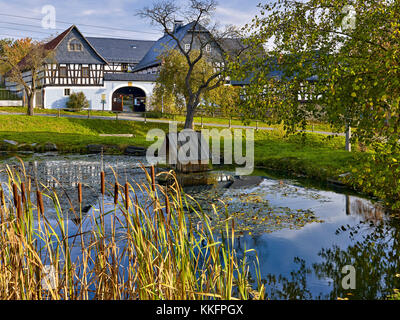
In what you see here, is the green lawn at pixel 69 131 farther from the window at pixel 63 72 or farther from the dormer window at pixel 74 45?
the dormer window at pixel 74 45

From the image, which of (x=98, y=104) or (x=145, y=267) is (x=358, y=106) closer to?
(x=145, y=267)

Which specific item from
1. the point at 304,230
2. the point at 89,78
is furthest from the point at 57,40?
the point at 304,230

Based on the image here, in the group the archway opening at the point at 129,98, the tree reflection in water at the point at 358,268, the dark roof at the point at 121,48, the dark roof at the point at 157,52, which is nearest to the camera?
the tree reflection in water at the point at 358,268

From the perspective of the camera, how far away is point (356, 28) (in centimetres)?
802

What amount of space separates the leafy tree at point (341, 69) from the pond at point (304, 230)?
124cm

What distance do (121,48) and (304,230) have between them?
53.6m

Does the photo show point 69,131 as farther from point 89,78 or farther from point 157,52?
point 157,52

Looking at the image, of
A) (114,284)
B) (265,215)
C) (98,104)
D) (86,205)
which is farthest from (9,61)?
(114,284)

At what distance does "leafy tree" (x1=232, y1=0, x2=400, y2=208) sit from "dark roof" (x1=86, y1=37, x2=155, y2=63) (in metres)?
49.7

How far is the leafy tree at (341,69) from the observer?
6938 mm

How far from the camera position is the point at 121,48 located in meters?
59.3

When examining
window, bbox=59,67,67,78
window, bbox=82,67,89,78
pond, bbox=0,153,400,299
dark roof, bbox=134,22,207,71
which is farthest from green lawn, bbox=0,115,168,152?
dark roof, bbox=134,22,207,71

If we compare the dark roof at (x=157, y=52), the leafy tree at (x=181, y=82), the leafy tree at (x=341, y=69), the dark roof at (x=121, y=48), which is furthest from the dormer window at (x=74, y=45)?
the leafy tree at (x=341, y=69)
